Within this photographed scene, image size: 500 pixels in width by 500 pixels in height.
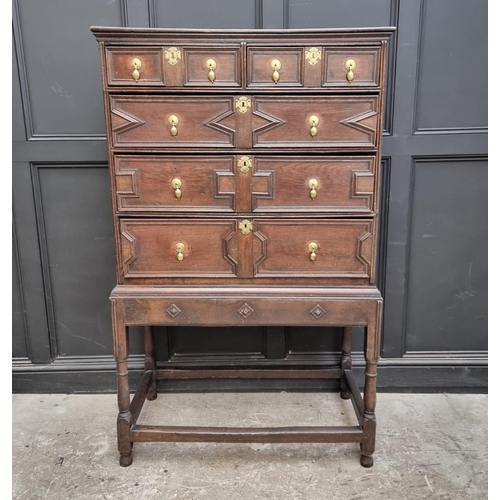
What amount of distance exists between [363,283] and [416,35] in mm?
1397

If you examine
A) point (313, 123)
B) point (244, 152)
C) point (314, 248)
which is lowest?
point (314, 248)

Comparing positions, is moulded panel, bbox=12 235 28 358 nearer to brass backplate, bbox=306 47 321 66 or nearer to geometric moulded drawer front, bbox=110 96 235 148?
geometric moulded drawer front, bbox=110 96 235 148

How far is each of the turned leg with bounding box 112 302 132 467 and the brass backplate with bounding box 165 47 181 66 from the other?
1162 millimetres

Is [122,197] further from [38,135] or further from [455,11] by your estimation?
[455,11]

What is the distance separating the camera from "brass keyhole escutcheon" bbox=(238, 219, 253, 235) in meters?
1.99

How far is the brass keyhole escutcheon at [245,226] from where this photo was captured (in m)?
1.99

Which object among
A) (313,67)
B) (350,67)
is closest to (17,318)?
(313,67)

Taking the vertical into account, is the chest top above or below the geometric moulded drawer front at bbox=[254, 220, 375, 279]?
above

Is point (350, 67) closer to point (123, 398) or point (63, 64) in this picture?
point (63, 64)

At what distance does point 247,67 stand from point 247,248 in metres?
0.75

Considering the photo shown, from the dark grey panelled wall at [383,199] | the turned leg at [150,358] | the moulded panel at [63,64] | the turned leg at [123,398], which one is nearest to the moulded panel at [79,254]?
the dark grey panelled wall at [383,199]

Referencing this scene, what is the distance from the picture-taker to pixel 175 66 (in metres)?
1.87

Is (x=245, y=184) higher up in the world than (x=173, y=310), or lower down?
higher up

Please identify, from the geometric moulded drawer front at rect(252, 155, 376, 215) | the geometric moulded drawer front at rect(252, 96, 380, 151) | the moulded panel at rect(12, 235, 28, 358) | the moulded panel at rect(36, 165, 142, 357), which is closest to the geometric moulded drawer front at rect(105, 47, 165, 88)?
the geometric moulded drawer front at rect(252, 96, 380, 151)
